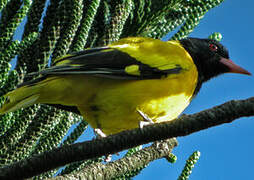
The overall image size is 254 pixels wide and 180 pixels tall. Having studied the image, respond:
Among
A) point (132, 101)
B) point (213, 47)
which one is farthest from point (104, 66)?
point (213, 47)

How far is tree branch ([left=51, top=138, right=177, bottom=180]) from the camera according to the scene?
201 cm

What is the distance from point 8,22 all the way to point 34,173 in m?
2.06

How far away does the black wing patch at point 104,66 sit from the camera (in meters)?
2.11

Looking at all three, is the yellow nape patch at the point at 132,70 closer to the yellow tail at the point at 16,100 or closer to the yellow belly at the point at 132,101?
the yellow belly at the point at 132,101

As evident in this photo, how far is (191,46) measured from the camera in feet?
9.82

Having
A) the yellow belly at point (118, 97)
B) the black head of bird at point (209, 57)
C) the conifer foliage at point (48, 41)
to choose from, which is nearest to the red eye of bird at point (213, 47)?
the black head of bird at point (209, 57)

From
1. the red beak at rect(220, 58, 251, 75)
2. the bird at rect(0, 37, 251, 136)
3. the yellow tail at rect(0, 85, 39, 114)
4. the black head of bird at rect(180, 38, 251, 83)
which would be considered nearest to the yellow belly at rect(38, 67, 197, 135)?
the bird at rect(0, 37, 251, 136)

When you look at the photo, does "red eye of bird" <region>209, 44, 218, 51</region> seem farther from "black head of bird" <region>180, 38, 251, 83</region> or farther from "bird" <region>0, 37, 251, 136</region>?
"bird" <region>0, 37, 251, 136</region>

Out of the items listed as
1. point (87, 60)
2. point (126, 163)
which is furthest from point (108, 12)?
point (126, 163)

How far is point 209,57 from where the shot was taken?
2.96 metres

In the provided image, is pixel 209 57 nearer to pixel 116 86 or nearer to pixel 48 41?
pixel 116 86

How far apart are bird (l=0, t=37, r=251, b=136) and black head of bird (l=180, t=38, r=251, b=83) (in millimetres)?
384

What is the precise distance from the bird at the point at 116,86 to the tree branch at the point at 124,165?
197 millimetres

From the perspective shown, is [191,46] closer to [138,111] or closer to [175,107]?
[175,107]
